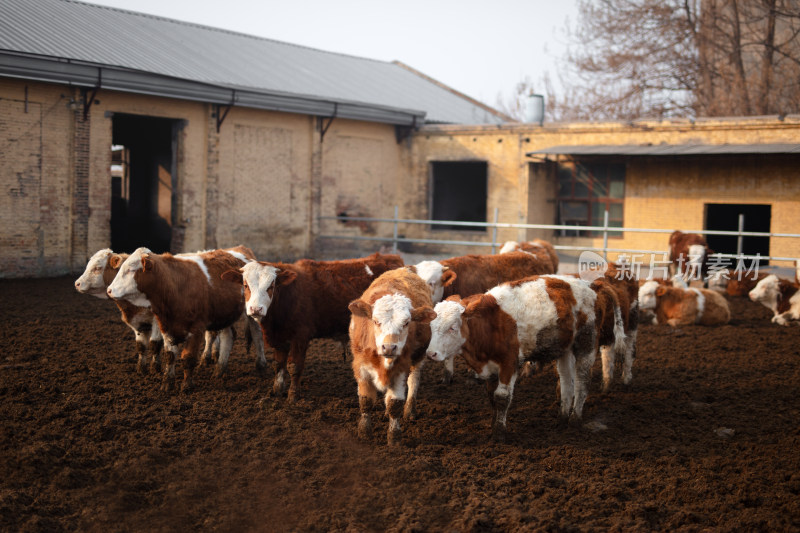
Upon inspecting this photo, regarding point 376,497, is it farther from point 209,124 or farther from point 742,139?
point 742,139

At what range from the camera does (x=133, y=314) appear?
851 cm

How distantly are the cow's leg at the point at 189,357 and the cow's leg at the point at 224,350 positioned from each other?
51cm

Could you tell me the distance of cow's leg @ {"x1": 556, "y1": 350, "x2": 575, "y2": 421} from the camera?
282 inches

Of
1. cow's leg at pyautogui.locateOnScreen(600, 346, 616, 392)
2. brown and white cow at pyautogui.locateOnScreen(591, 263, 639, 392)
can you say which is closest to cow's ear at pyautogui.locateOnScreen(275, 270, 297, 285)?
brown and white cow at pyautogui.locateOnScreen(591, 263, 639, 392)

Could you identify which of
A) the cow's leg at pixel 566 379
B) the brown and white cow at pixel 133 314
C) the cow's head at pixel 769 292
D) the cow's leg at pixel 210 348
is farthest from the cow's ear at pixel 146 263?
the cow's head at pixel 769 292

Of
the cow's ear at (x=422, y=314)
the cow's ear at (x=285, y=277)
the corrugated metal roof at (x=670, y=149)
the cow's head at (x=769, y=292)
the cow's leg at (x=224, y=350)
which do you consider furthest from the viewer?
the corrugated metal roof at (x=670, y=149)

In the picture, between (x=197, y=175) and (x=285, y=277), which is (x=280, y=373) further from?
(x=197, y=175)

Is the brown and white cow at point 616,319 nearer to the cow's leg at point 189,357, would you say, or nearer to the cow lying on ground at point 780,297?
the cow's leg at point 189,357

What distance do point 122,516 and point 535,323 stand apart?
3782 millimetres

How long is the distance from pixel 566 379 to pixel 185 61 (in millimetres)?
15321

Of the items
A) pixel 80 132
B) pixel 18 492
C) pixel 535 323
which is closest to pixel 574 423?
pixel 535 323

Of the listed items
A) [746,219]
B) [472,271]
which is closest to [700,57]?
[746,219]

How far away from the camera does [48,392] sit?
25.2ft

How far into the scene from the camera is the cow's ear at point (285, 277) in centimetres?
773
